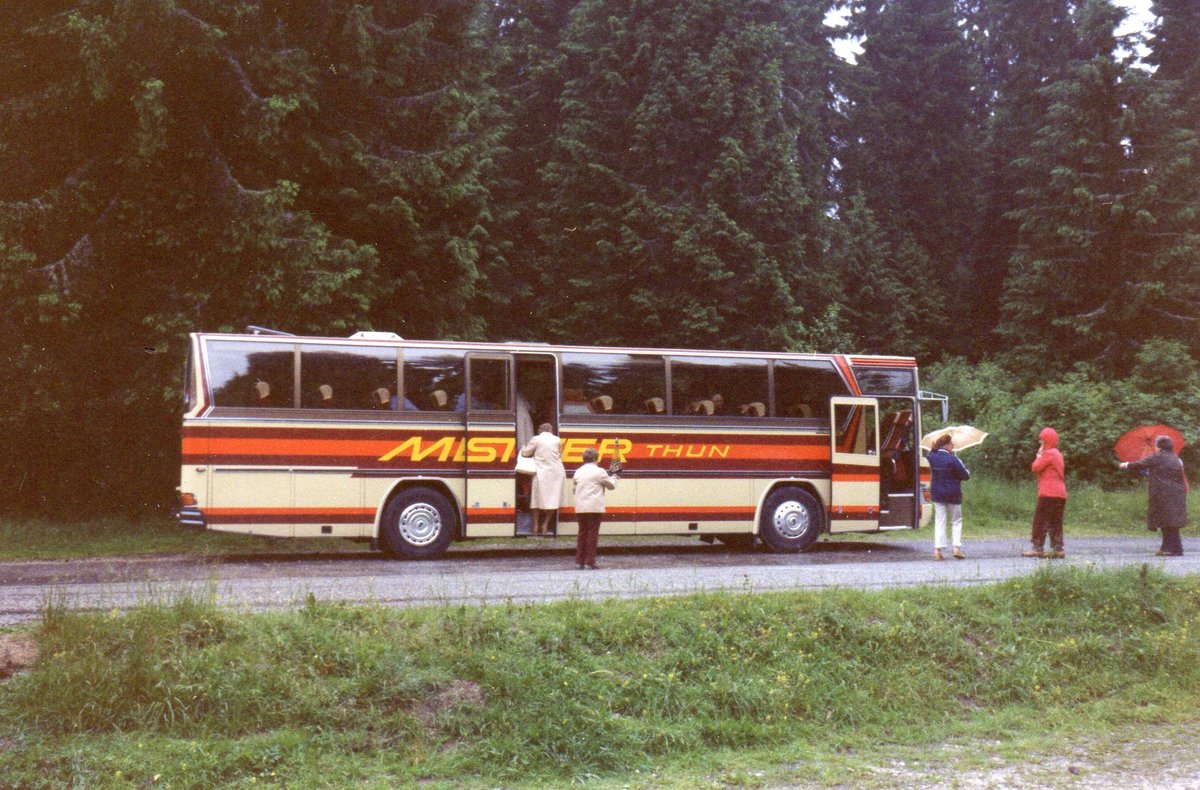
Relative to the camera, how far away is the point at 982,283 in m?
52.5

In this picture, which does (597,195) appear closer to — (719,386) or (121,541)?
(719,386)

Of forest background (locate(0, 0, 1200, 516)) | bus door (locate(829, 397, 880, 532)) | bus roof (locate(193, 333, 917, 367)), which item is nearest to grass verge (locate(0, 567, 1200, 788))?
bus roof (locate(193, 333, 917, 367))

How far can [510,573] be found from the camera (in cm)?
1677

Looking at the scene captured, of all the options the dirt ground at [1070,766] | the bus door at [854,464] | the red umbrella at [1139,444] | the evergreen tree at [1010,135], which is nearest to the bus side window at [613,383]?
the bus door at [854,464]

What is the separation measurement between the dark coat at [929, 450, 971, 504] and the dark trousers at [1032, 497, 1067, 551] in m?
1.14

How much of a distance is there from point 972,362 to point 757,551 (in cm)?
3086

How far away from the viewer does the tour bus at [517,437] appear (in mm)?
18906

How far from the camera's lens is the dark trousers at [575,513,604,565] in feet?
Result: 56.5

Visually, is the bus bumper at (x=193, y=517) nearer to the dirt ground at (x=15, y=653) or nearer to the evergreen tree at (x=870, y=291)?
the dirt ground at (x=15, y=653)

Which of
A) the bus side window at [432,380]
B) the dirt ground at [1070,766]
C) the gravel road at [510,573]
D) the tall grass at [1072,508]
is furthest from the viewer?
the tall grass at [1072,508]

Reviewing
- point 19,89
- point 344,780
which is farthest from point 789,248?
point 344,780

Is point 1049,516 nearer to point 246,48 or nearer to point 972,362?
point 246,48

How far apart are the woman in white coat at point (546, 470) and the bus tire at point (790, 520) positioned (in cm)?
385

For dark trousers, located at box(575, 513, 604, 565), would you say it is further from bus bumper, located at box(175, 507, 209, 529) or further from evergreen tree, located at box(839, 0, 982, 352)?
evergreen tree, located at box(839, 0, 982, 352)
